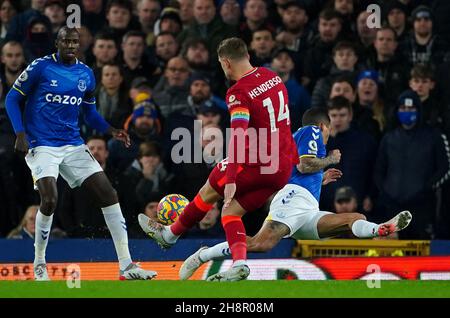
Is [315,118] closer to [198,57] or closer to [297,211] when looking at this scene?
[297,211]

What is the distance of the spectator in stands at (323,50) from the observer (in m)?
17.2

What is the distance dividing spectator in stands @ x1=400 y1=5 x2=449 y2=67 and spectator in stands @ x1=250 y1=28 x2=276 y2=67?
1813mm

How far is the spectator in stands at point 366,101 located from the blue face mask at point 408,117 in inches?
25.3

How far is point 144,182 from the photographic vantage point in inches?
631

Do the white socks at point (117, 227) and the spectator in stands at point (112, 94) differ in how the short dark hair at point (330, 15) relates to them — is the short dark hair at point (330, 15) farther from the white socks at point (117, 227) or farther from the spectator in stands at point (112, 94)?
the white socks at point (117, 227)

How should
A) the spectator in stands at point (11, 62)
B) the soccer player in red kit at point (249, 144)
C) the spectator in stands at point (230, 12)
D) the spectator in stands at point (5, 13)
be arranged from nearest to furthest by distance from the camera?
the soccer player in red kit at point (249, 144) < the spectator in stands at point (11, 62) < the spectator in stands at point (230, 12) < the spectator in stands at point (5, 13)

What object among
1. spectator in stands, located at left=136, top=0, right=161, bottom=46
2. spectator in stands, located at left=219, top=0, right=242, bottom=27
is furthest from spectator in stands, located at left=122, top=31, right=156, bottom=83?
spectator in stands, located at left=219, top=0, right=242, bottom=27

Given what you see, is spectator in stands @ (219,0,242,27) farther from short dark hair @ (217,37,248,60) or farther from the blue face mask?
short dark hair @ (217,37,248,60)

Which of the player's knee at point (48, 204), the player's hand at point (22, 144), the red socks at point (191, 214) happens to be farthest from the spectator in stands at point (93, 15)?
the red socks at point (191, 214)

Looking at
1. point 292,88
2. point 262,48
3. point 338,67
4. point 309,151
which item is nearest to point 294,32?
point 262,48

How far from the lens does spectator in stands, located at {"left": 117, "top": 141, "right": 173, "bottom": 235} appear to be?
1594 centimetres

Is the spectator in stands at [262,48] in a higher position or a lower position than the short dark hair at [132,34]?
lower

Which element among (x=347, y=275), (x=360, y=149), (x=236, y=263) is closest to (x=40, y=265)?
(x=236, y=263)

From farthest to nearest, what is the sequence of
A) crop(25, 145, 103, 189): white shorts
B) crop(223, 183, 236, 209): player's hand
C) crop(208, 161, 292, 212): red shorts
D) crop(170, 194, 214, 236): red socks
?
crop(25, 145, 103, 189): white shorts, crop(170, 194, 214, 236): red socks, crop(208, 161, 292, 212): red shorts, crop(223, 183, 236, 209): player's hand
